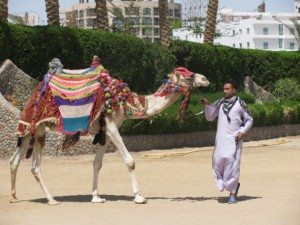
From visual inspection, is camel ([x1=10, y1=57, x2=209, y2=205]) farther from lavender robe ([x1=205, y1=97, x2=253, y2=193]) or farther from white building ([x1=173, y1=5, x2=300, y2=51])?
white building ([x1=173, y1=5, x2=300, y2=51])

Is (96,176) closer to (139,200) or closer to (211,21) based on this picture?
(139,200)

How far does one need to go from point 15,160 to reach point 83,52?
13.7m

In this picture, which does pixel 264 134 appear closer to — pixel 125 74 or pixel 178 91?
pixel 125 74

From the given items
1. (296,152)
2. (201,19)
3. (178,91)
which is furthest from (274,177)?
(201,19)

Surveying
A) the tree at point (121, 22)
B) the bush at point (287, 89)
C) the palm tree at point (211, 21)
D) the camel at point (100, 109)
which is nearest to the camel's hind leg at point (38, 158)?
the camel at point (100, 109)

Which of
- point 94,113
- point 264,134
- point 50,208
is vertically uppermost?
point 94,113

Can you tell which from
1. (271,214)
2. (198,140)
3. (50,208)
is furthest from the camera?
(198,140)

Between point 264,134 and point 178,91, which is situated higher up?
point 178,91

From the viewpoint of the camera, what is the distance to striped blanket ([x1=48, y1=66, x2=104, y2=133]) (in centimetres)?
1265

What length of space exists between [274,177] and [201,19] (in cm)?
7360

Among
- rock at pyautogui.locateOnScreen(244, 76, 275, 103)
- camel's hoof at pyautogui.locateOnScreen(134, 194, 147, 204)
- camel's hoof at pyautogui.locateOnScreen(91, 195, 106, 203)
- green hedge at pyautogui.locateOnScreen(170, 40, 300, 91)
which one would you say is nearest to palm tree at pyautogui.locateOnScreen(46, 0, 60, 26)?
green hedge at pyautogui.locateOnScreen(170, 40, 300, 91)

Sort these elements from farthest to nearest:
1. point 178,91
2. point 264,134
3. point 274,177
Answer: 1. point 264,134
2. point 274,177
3. point 178,91

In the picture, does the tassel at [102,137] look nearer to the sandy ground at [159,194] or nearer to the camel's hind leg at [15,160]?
the sandy ground at [159,194]

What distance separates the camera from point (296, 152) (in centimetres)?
2477
